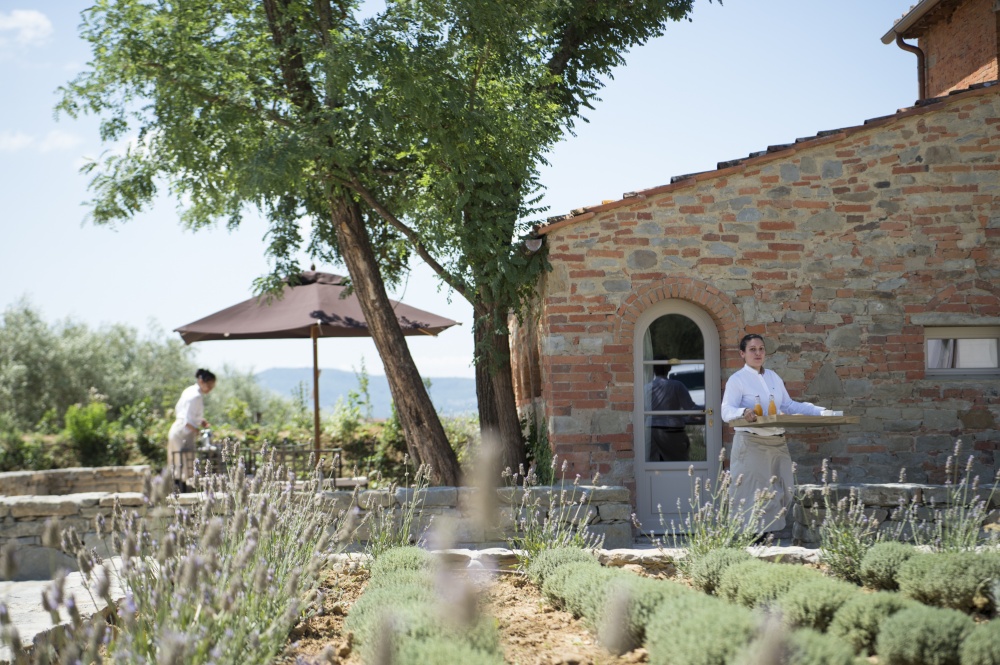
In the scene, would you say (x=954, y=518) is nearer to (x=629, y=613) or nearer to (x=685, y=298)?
(x=629, y=613)

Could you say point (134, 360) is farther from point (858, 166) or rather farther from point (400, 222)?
point (858, 166)

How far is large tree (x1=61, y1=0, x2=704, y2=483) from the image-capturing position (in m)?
9.46

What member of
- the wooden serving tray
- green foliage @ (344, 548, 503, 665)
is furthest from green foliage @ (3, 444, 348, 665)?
the wooden serving tray

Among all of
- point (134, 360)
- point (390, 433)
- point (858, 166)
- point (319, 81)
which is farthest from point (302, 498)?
point (134, 360)

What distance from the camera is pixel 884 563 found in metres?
5.78

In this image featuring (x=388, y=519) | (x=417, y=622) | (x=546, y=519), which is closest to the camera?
(x=417, y=622)

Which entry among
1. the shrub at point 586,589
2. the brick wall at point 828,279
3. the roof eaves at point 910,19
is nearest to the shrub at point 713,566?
the shrub at point 586,589

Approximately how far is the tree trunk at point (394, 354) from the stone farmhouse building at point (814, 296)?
144 centimetres

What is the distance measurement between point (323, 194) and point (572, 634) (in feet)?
24.6

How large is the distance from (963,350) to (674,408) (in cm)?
306

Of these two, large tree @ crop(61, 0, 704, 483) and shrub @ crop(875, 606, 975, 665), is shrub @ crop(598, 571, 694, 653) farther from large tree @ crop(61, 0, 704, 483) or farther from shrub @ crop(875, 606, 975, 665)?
large tree @ crop(61, 0, 704, 483)

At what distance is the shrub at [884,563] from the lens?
18.9 feet

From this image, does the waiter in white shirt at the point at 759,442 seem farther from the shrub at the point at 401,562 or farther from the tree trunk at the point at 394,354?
the tree trunk at the point at 394,354

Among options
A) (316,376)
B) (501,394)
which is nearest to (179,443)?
(316,376)
